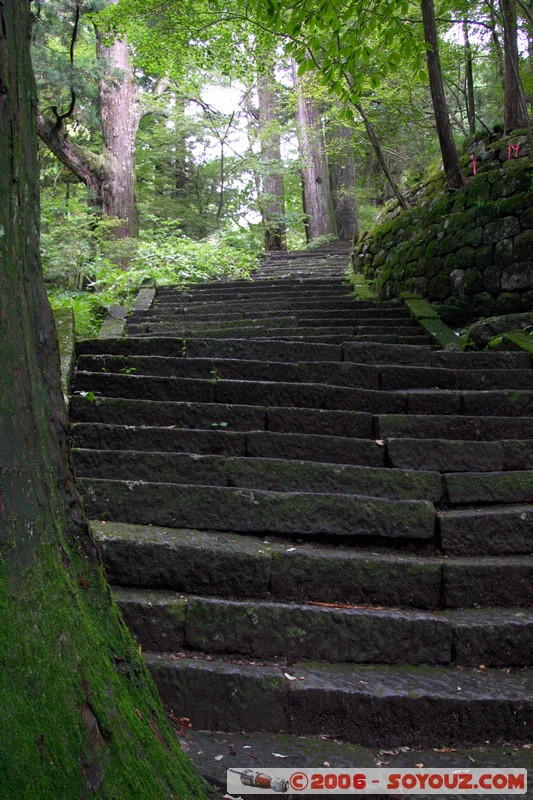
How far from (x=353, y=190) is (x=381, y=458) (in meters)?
15.8

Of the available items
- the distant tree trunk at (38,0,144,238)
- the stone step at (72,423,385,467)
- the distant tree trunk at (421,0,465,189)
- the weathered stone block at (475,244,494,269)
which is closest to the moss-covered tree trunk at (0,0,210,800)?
the stone step at (72,423,385,467)

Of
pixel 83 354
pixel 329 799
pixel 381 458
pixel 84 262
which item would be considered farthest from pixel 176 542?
pixel 84 262

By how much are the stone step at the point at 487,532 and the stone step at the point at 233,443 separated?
77cm

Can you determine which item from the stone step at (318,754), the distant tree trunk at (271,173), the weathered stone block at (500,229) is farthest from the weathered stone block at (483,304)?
the distant tree trunk at (271,173)

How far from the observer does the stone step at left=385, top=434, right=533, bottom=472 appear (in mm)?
4379

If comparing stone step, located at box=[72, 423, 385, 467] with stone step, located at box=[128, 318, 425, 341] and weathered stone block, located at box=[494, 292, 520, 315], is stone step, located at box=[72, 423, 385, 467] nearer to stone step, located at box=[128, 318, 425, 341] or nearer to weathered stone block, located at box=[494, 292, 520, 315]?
stone step, located at box=[128, 318, 425, 341]

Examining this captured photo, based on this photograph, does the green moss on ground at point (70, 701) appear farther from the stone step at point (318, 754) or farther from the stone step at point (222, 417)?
the stone step at point (222, 417)

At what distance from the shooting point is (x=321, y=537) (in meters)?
3.75

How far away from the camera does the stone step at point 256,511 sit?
3.65 meters

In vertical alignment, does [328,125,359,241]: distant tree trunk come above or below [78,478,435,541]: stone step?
above

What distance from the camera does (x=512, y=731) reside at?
2816mm

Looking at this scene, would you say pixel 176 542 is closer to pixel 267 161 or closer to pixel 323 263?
pixel 323 263

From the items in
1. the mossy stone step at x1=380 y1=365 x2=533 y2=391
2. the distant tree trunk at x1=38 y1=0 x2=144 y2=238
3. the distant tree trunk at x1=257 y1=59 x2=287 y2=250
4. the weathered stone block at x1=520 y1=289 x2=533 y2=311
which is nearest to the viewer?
the mossy stone step at x1=380 y1=365 x2=533 y2=391

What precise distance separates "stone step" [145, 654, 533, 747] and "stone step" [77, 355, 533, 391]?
302 cm
